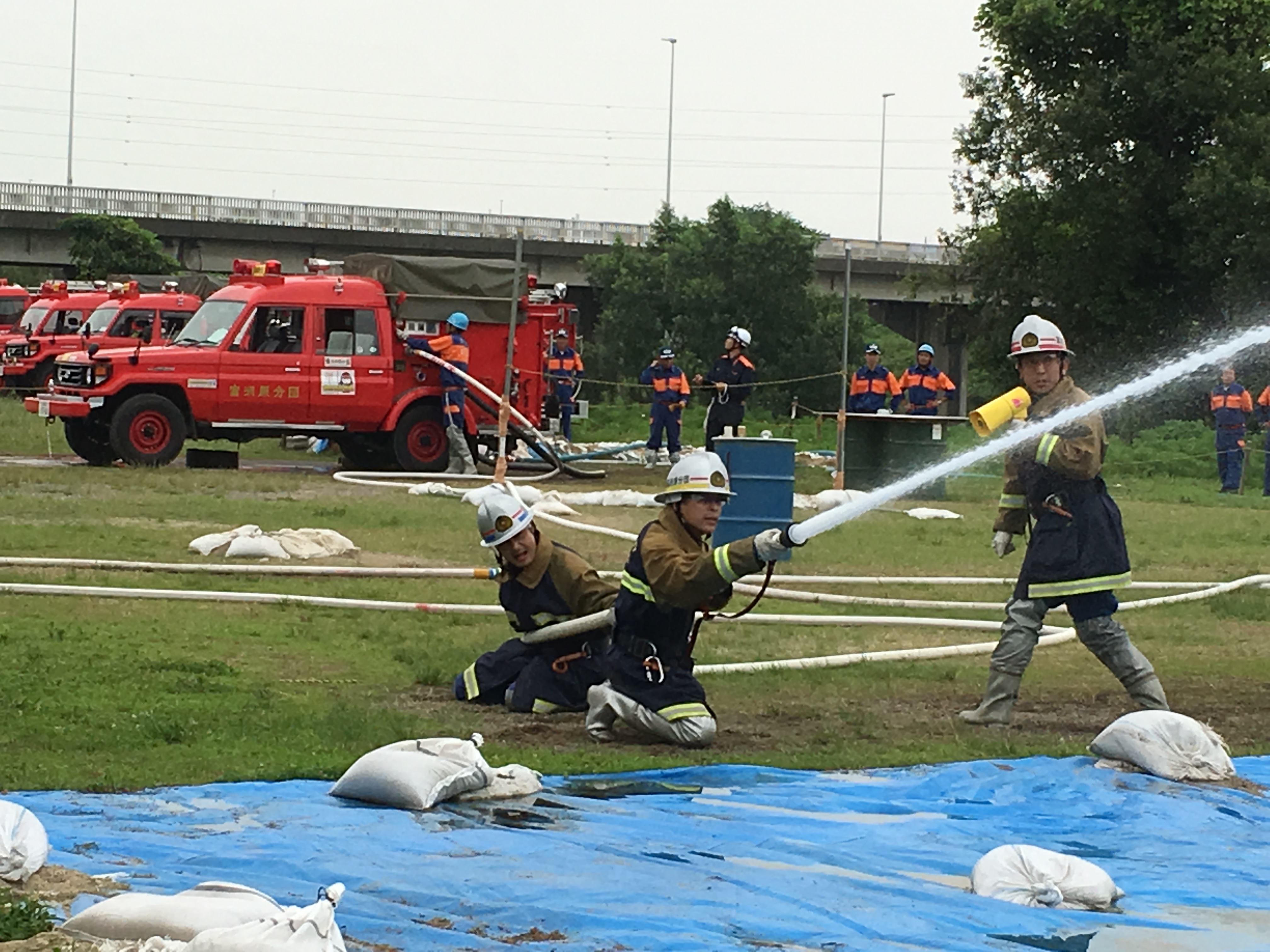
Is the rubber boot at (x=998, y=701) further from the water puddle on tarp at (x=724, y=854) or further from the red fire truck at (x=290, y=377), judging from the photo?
the red fire truck at (x=290, y=377)

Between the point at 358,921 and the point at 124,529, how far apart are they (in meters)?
10.9

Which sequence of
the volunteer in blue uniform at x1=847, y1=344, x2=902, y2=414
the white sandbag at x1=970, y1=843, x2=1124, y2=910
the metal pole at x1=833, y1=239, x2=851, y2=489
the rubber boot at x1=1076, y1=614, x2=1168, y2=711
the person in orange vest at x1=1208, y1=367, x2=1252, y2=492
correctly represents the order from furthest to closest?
the volunteer in blue uniform at x1=847, y1=344, x2=902, y2=414 → the person in orange vest at x1=1208, y1=367, x2=1252, y2=492 → the metal pole at x1=833, y1=239, x2=851, y2=489 → the rubber boot at x1=1076, y1=614, x2=1168, y2=711 → the white sandbag at x1=970, y1=843, x2=1124, y2=910

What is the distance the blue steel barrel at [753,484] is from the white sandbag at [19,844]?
960cm

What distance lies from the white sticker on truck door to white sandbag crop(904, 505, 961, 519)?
683cm

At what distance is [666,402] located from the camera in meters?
25.0

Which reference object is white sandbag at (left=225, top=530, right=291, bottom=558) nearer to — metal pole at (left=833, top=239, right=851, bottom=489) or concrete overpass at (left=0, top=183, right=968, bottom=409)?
metal pole at (left=833, top=239, right=851, bottom=489)

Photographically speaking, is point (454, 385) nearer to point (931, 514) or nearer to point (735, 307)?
point (931, 514)

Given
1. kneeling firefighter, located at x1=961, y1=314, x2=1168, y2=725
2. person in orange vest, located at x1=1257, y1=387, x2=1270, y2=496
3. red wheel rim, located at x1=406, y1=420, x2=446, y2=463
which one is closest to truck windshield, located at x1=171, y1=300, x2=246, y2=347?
red wheel rim, located at x1=406, y1=420, x2=446, y2=463

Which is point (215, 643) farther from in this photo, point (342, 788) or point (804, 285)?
point (804, 285)

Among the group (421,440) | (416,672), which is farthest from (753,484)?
(421,440)

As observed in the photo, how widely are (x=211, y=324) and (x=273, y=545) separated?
9.74 m

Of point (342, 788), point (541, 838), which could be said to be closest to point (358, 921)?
point (541, 838)

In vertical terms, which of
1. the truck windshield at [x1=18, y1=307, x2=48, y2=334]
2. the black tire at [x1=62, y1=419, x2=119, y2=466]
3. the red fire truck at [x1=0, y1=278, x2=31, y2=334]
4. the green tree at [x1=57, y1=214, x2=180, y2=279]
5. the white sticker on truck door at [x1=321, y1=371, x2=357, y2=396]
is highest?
the green tree at [x1=57, y1=214, x2=180, y2=279]

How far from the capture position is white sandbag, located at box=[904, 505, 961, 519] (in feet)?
61.6
